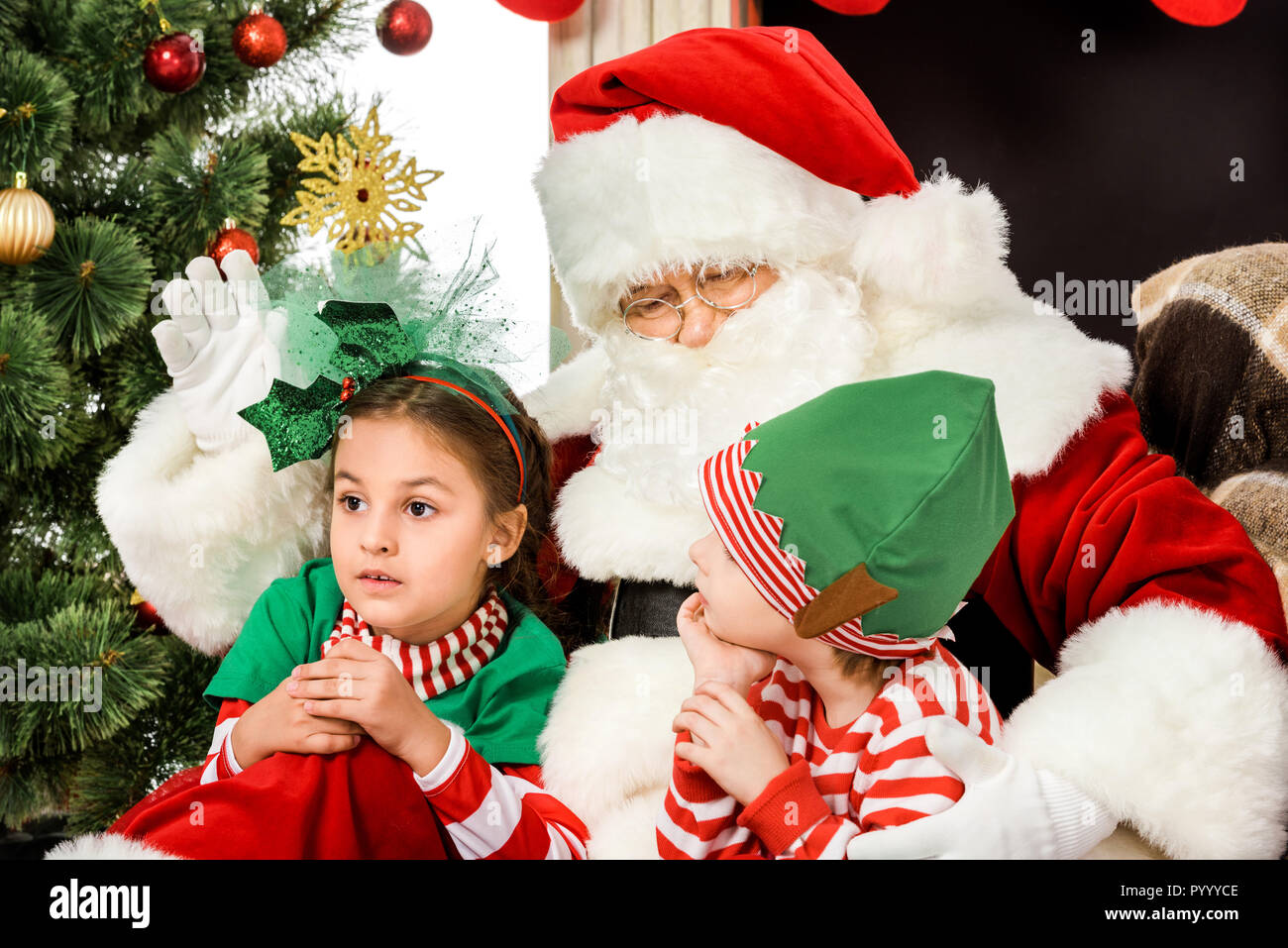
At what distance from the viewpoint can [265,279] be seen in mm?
1146

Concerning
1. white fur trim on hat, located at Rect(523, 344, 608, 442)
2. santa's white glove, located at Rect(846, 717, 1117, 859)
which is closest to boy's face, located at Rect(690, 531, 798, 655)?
santa's white glove, located at Rect(846, 717, 1117, 859)

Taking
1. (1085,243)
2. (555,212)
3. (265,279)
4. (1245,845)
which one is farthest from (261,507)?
(1085,243)

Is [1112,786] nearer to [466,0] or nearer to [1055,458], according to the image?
[1055,458]

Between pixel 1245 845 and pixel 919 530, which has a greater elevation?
pixel 919 530

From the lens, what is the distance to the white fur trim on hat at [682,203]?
1.07 m

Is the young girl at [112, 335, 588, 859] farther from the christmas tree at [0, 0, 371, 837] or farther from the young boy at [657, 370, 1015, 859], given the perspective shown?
the christmas tree at [0, 0, 371, 837]

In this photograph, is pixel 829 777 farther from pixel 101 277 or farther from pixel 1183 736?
→ pixel 101 277

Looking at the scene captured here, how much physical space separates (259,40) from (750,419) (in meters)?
1.12

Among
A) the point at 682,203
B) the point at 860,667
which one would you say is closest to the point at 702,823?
the point at 860,667

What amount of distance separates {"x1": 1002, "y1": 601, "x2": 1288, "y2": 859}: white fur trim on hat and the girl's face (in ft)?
1.75

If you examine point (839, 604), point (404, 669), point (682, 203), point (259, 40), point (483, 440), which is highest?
point (259, 40)

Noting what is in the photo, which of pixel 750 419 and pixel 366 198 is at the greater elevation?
pixel 366 198

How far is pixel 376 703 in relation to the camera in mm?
884
